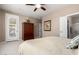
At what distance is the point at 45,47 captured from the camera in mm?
1377

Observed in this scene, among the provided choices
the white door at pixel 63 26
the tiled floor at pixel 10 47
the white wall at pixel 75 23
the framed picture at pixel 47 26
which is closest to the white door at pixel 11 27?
the tiled floor at pixel 10 47

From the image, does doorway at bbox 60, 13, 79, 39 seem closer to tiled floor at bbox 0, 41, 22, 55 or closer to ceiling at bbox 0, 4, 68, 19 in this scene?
ceiling at bbox 0, 4, 68, 19

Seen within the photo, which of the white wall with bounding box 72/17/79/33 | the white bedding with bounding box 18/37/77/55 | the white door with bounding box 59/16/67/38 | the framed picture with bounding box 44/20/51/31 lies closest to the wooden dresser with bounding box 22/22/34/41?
the white bedding with bounding box 18/37/77/55

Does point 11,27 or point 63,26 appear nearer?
point 11,27

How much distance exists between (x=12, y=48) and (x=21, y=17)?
0.59 m

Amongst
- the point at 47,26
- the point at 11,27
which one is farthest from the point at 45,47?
the point at 11,27

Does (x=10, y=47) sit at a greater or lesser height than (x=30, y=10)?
lesser

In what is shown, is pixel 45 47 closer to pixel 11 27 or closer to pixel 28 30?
pixel 28 30

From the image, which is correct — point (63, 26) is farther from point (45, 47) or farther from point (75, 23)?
point (45, 47)

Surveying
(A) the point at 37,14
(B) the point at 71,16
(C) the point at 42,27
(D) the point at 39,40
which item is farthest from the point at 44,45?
(B) the point at 71,16

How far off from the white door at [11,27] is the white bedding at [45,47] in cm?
21

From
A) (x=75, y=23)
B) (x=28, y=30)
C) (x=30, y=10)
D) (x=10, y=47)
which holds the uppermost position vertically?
(x=30, y=10)

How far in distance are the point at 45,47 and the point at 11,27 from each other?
65 centimetres

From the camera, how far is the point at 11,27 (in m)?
1.42
